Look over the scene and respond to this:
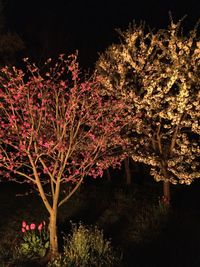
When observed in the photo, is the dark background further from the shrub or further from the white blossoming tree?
the shrub

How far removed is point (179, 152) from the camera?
11422 mm

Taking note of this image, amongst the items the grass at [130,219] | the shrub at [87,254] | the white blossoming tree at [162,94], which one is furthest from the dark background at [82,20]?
the shrub at [87,254]

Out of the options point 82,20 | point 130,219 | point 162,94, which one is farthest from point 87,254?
point 82,20

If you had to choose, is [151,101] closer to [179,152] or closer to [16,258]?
[179,152]

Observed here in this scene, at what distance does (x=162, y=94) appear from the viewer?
11055 millimetres

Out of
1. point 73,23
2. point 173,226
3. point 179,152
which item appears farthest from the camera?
point 73,23

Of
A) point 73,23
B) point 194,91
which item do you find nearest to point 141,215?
point 194,91

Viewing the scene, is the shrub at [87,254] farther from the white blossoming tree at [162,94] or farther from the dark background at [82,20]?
the dark background at [82,20]

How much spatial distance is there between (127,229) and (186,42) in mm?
5241

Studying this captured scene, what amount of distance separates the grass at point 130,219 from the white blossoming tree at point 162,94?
1080 millimetres

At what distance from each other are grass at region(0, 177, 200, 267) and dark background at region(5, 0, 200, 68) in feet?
23.6

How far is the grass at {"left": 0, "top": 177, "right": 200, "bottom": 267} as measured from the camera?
29.6 ft

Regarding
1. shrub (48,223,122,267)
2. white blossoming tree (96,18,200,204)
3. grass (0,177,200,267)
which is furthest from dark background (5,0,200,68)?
shrub (48,223,122,267)

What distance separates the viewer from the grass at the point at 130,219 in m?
9.02
